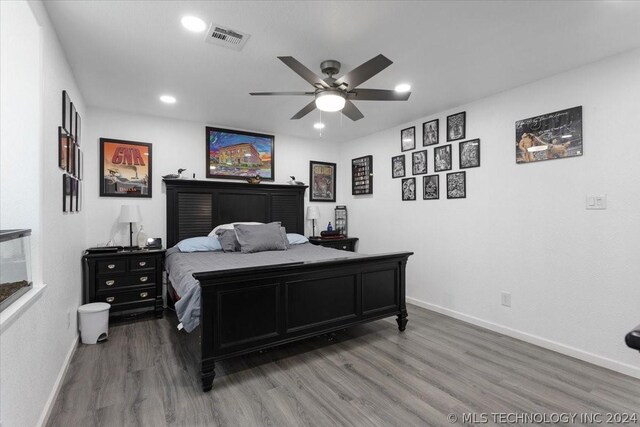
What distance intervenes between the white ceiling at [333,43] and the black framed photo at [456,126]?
0.24 m

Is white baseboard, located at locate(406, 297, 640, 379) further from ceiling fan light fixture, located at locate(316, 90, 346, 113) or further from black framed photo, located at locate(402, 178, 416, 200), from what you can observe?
ceiling fan light fixture, located at locate(316, 90, 346, 113)

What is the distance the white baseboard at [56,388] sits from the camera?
6.06ft

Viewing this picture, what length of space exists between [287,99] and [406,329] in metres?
2.88

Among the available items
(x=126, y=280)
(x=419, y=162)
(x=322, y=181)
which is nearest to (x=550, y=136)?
(x=419, y=162)

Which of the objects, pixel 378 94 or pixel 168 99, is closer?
pixel 378 94

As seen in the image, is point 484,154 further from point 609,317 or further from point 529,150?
point 609,317

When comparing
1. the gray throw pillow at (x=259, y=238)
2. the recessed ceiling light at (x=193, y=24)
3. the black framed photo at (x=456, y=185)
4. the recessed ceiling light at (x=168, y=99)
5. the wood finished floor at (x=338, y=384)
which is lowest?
the wood finished floor at (x=338, y=384)

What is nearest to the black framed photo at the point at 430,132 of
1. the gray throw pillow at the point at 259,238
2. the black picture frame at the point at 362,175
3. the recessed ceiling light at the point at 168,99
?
the black picture frame at the point at 362,175

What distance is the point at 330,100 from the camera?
8.27 feet

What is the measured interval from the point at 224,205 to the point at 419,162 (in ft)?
9.28

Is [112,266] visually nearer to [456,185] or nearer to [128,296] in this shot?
[128,296]

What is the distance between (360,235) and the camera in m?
5.36

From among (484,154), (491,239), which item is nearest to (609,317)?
(491,239)

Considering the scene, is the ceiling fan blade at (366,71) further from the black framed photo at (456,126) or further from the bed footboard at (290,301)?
the black framed photo at (456,126)
